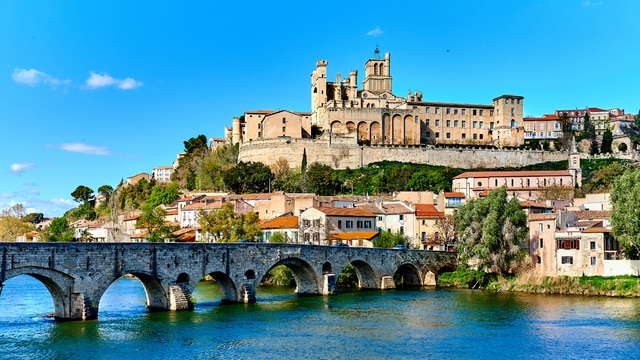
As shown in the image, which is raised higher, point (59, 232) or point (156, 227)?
point (156, 227)

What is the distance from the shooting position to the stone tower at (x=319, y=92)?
382ft

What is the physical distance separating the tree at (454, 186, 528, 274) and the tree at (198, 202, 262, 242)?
57.4 feet

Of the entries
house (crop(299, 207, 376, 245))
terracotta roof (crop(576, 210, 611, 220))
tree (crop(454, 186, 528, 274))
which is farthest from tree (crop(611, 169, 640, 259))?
house (crop(299, 207, 376, 245))

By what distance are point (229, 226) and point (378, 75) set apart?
68631 mm

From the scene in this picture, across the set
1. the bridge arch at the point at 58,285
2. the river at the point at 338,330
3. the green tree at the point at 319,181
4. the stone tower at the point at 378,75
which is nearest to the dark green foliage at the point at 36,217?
the stone tower at the point at 378,75

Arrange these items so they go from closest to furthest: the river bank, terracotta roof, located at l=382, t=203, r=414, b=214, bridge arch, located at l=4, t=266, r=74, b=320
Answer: bridge arch, located at l=4, t=266, r=74, b=320, the river bank, terracotta roof, located at l=382, t=203, r=414, b=214

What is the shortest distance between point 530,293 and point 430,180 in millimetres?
41791

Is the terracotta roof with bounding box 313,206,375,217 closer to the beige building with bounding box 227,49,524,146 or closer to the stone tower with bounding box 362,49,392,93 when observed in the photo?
the beige building with bounding box 227,49,524,146

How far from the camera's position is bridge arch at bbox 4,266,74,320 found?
34312mm

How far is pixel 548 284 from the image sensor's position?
52688mm

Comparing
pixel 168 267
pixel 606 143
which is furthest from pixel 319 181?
pixel 168 267

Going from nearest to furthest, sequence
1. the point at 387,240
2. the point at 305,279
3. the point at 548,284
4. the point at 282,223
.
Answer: the point at 305,279 → the point at 548,284 → the point at 387,240 → the point at 282,223

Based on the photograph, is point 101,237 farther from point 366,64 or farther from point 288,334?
point 288,334

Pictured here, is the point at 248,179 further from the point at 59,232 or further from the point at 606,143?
the point at 606,143
